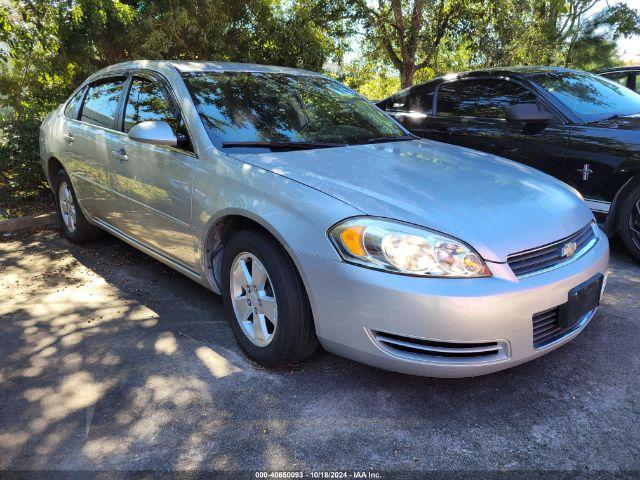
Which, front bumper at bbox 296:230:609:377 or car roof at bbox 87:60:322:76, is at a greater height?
car roof at bbox 87:60:322:76

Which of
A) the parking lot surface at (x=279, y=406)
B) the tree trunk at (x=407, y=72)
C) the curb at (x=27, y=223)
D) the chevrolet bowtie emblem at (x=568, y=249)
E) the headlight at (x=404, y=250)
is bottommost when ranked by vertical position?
the parking lot surface at (x=279, y=406)

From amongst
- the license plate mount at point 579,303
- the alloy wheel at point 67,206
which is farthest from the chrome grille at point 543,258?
the alloy wheel at point 67,206

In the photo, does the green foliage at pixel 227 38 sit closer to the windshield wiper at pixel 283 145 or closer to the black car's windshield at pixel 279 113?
the black car's windshield at pixel 279 113

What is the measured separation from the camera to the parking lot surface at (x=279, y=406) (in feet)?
7.09

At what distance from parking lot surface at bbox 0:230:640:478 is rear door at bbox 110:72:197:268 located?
55cm

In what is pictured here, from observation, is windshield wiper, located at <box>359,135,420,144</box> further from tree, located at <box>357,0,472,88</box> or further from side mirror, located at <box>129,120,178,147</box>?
tree, located at <box>357,0,472,88</box>

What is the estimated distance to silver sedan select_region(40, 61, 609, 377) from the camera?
2.24 meters

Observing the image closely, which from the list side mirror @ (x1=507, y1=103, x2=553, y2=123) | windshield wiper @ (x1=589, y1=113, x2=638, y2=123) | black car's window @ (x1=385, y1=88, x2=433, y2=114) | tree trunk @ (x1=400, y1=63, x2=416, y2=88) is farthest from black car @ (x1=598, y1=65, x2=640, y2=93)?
tree trunk @ (x1=400, y1=63, x2=416, y2=88)

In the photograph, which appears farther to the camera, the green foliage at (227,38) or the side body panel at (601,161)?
the green foliage at (227,38)

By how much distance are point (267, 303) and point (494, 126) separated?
10.5 feet

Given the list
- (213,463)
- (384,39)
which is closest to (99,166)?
(213,463)

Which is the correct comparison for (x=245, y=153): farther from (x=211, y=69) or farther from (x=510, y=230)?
(x=510, y=230)

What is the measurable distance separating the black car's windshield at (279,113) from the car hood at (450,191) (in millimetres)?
221

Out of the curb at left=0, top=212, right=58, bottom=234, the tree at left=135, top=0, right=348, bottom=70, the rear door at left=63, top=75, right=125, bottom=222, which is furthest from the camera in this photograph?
the tree at left=135, top=0, right=348, bottom=70
